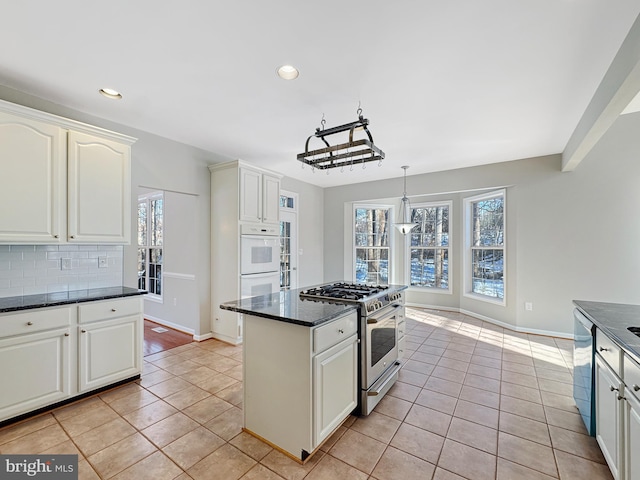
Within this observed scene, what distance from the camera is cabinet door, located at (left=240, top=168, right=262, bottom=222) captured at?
3.93 metres

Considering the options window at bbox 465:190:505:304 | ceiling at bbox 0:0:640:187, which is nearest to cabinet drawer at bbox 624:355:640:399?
ceiling at bbox 0:0:640:187

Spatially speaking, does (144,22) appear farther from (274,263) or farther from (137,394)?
(274,263)

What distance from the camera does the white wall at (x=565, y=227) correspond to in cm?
378

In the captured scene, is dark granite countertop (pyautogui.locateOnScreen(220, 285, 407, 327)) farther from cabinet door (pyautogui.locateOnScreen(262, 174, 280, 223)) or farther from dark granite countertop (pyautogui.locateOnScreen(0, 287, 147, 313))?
cabinet door (pyautogui.locateOnScreen(262, 174, 280, 223))

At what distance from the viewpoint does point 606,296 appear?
3.91m

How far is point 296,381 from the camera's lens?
71.7 inches

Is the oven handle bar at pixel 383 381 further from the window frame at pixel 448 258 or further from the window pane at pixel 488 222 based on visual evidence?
the window frame at pixel 448 258

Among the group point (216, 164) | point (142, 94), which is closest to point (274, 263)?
point (216, 164)

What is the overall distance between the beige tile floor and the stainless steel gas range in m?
0.19

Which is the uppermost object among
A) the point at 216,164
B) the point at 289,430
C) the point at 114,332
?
the point at 216,164

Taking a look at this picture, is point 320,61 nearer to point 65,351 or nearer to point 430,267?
point 65,351

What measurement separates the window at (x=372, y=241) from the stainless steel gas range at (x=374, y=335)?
11.9 ft

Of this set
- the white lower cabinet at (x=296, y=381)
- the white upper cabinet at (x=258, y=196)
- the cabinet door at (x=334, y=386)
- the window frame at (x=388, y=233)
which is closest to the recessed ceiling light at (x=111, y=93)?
the white upper cabinet at (x=258, y=196)

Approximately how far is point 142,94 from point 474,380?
4.24 m
